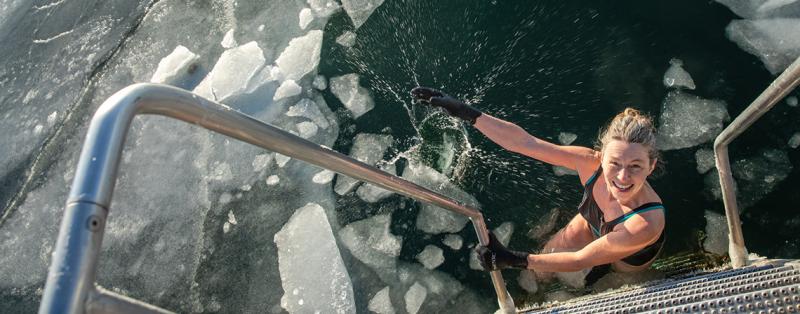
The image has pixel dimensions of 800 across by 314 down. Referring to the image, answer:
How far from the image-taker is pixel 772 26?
125 inches

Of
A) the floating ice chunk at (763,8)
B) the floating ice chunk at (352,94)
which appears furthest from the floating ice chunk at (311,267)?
the floating ice chunk at (763,8)

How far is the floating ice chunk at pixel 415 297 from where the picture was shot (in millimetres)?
2877

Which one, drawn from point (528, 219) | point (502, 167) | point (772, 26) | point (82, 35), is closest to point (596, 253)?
point (528, 219)

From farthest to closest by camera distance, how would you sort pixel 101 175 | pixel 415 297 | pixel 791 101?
pixel 791 101
pixel 415 297
pixel 101 175

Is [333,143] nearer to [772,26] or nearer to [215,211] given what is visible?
[215,211]

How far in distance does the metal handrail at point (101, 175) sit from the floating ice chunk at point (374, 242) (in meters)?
1.81

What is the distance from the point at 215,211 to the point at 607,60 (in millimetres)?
2323

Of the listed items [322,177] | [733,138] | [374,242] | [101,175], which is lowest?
[374,242]

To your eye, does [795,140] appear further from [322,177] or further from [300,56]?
[300,56]

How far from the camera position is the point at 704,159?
3055mm

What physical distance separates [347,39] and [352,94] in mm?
407

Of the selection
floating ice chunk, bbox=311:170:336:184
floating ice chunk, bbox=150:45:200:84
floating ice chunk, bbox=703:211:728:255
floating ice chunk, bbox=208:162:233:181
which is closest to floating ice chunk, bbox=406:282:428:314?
floating ice chunk, bbox=311:170:336:184

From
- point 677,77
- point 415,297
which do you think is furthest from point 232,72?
point 677,77

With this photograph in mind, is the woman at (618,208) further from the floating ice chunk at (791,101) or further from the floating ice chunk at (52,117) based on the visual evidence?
the floating ice chunk at (52,117)
